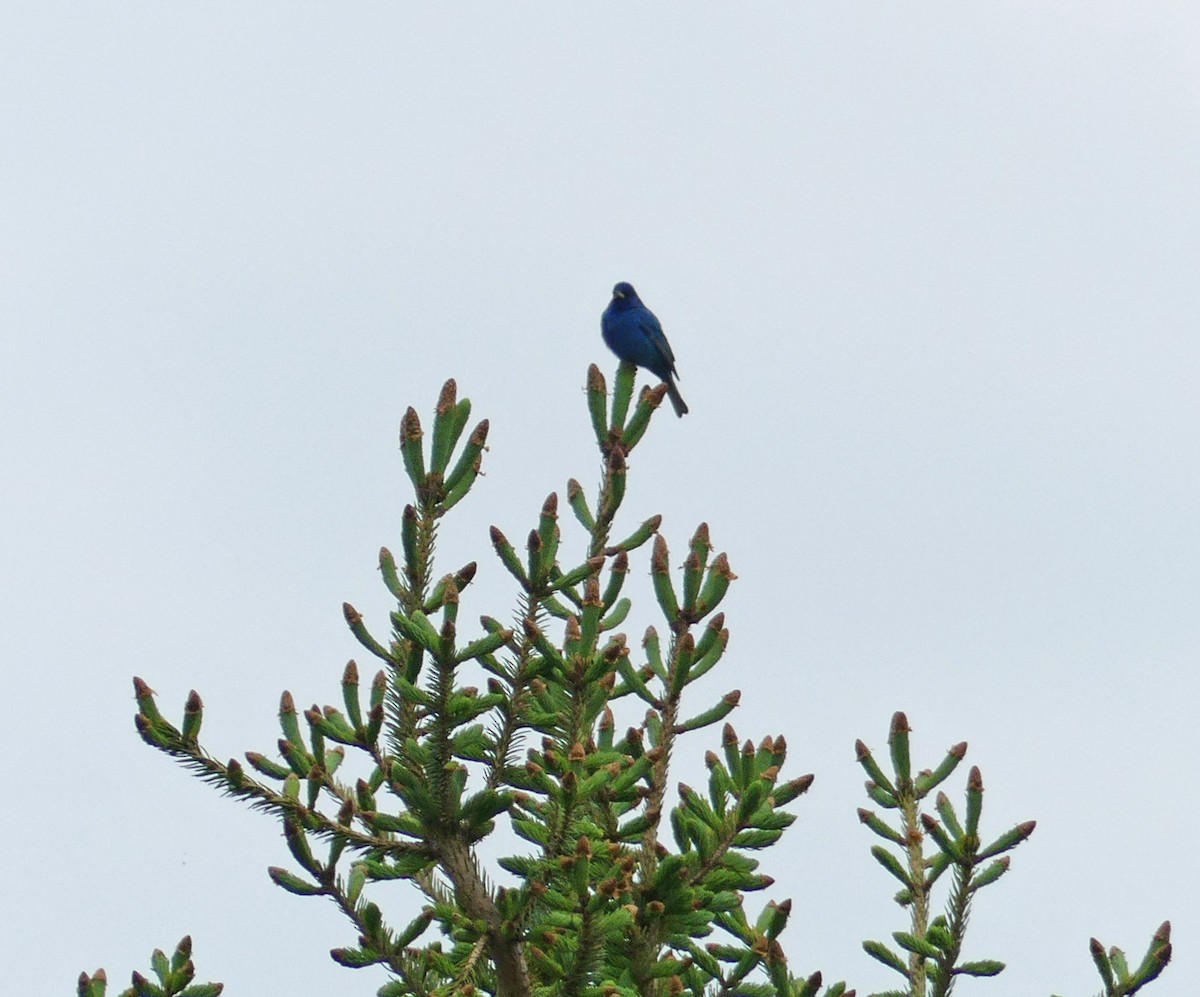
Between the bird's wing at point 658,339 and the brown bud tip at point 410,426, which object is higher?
the bird's wing at point 658,339

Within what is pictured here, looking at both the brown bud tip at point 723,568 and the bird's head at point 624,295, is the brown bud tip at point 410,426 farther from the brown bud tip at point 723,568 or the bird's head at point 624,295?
the bird's head at point 624,295

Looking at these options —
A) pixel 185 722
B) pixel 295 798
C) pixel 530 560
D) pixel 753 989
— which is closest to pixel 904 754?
pixel 753 989

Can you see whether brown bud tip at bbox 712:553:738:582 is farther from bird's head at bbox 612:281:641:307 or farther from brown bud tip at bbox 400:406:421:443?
bird's head at bbox 612:281:641:307

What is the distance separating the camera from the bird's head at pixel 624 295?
574 inches

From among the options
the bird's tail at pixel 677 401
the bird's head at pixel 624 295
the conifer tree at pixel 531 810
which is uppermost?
the bird's head at pixel 624 295

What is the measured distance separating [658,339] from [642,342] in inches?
6.4

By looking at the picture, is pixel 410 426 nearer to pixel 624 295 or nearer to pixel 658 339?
pixel 658 339

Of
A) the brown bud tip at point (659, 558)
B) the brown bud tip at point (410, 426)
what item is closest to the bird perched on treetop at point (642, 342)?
the brown bud tip at point (659, 558)

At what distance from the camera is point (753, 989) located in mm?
5891

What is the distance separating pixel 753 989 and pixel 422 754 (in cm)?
188

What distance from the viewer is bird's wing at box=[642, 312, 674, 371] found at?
1414 centimetres

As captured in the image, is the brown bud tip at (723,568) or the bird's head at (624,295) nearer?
the brown bud tip at (723,568)

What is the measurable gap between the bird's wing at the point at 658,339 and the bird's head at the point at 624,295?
1.16 feet

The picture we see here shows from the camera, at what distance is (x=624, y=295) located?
14.7 meters
